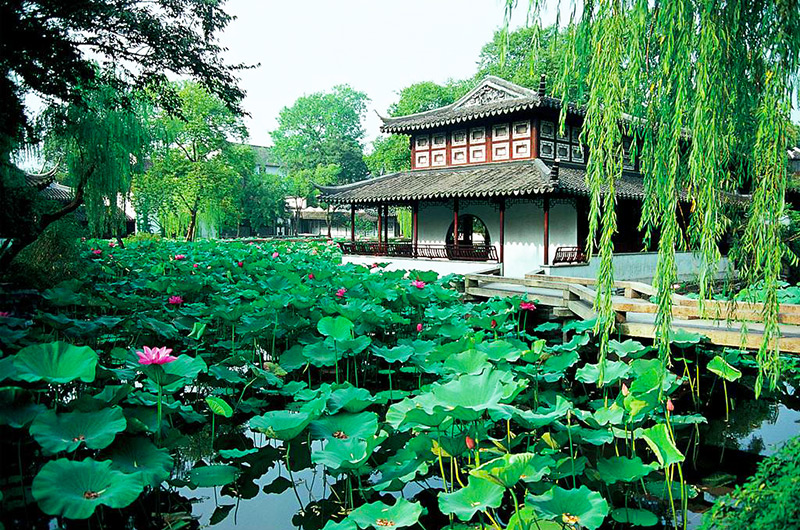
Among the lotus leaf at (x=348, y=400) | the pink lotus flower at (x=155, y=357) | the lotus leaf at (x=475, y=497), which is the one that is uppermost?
the pink lotus flower at (x=155, y=357)

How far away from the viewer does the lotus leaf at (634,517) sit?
246 centimetres

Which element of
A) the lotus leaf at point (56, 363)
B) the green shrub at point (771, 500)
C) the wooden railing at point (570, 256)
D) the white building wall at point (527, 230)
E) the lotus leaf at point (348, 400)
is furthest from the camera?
the white building wall at point (527, 230)

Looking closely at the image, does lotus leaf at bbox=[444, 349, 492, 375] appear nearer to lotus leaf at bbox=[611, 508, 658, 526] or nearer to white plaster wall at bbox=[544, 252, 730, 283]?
lotus leaf at bbox=[611, 508, 658, 526]

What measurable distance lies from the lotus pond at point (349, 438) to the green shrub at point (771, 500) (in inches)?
9.9

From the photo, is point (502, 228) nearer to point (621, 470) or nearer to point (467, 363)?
point (467, 363)

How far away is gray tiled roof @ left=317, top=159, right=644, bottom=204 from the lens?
37.4 ft

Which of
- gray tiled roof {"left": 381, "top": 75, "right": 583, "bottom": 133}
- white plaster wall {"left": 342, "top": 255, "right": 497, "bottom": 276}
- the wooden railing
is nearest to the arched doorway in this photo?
white plaster wall {"left": 342, "top": 255, "right": 497, "bottom": 276}

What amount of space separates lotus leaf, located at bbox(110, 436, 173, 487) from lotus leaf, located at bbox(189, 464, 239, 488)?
35cm

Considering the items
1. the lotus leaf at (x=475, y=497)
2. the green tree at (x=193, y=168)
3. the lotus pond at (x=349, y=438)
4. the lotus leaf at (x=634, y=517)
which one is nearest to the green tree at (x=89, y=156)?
the lotus pond at (x=349, y=438)

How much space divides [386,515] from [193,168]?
2382 cm

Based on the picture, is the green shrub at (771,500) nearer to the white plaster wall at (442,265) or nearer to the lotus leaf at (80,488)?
the lotus leaf at (80,488)

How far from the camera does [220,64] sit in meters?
6.77

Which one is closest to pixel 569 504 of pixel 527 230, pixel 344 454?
pixel 344 454

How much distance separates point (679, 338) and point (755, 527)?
2844 millimetres
